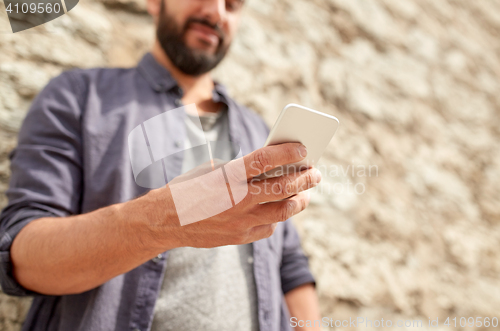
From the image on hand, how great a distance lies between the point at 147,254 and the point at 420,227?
3.85ft

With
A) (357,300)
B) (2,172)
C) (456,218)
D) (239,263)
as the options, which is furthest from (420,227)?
(2,172)

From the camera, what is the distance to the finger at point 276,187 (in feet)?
1.30

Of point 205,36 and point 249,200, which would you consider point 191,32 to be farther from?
point 249,200

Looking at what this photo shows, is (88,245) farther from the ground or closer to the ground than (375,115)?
farther from the ground

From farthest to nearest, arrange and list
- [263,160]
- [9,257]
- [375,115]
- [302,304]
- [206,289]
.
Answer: [375,115], [302,304], [206,289], [9,257], [263,160]

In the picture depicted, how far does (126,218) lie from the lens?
0.45 metres

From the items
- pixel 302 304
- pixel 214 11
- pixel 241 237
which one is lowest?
pixel 302 304

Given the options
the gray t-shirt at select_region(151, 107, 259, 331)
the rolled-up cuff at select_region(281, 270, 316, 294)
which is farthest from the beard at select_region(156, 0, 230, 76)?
the rolled-up cuff at select_region(281, 270, 316, 294)

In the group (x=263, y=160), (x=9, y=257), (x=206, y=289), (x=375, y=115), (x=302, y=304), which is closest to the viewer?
(x=263, y=160)

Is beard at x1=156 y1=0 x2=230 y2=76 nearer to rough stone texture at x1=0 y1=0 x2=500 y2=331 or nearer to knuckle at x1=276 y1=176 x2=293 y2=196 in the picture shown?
rough stone texture at x1=0 y1=0 x2=500 y2=331

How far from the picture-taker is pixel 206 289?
0.61 m

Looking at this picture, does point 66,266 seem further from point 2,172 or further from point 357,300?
point 357,300

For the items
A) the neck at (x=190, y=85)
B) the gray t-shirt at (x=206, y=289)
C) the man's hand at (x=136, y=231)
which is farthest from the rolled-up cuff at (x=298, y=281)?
the neck at (x=190, y=85)

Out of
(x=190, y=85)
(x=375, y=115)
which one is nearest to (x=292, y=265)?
(x=190, y=85)
